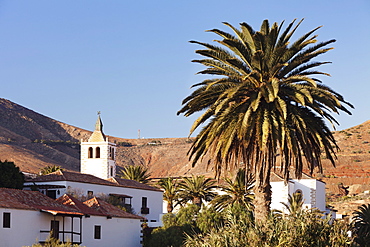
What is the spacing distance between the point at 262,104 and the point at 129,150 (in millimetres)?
133088

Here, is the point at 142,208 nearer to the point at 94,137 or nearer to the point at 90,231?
the point at 94,137

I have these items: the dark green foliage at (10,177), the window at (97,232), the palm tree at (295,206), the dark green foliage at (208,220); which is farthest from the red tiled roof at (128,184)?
the window at (97,232)

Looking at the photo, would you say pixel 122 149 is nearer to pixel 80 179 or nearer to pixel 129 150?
pixel 129 150

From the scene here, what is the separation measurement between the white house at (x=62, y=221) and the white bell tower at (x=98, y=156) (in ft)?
88.1

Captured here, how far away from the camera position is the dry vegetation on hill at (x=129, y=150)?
105750 millimetres

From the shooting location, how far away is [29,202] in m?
39.1

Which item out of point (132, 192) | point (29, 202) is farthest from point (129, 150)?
point (29, 202)

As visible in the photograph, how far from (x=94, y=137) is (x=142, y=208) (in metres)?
14.6

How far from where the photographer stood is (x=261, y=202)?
24688 mm

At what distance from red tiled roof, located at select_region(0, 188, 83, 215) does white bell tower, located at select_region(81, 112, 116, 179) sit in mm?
31721

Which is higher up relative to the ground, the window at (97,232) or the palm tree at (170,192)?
the palm tree at (170,192)

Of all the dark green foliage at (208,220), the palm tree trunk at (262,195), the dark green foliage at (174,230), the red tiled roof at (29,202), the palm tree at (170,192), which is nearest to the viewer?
the palm tree trunk at (262,195)

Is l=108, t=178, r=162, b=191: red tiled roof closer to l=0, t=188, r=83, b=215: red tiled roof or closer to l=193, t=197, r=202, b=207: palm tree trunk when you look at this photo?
l=193, t=197, r=202, b=207: palm tree trunk

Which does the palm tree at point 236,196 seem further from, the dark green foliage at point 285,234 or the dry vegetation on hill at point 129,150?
the dry vegetation on hill at point 129,150
